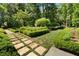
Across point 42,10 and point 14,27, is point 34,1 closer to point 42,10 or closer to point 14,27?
point 42,10

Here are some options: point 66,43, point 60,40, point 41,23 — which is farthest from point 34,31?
point 66,43

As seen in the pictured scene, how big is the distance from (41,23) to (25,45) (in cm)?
46

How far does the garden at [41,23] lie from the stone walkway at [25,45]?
5 centimetres

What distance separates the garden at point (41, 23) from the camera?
3.07m

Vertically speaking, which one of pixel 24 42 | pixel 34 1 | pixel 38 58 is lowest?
pixel 38 58

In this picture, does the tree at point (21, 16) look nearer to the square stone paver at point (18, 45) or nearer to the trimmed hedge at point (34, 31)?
the trimmed hedge at point (34, 31)

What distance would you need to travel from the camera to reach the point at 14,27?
3.16 metres

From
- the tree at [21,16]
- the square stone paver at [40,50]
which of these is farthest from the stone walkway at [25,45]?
the tree at [21,16]

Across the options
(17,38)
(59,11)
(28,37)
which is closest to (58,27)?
(59,11)

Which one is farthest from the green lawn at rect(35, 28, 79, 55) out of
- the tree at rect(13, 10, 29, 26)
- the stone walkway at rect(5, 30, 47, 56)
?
the tree at rect(13, 10, 29, 26)

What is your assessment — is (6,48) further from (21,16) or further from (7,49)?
(21,16)

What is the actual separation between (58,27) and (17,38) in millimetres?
745

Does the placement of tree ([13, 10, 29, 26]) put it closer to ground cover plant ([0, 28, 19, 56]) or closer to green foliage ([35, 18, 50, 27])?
green foliage ([35, 18, 50, 27])

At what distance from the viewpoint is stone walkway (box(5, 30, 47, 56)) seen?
9.95ft
